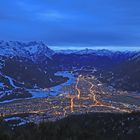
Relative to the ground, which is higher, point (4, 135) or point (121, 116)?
point (4, 135)

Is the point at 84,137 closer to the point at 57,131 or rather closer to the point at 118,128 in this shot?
the point at 57,131

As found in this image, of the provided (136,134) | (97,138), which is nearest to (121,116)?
(136,134)

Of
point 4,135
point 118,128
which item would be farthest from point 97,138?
point 118,128

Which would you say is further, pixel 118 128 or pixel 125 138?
pixel 118 128

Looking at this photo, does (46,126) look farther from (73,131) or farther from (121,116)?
(121,116)

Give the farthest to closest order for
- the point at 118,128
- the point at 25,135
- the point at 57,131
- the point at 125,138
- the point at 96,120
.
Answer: the point at 96,120, the point at 118,128, the point at 125,138, the point at 57,131, the point at 25,135

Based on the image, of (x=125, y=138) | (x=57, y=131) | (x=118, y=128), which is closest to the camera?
(x=57, y=131)
